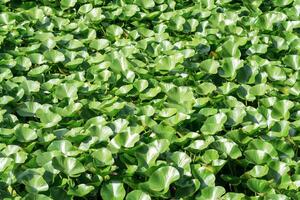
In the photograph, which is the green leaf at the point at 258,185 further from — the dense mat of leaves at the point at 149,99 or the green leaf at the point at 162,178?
the green leaf at the point at 162,178

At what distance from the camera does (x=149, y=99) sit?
7.97ft

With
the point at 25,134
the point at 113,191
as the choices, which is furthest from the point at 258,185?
the point at 25,134

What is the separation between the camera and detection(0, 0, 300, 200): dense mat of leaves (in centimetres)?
195

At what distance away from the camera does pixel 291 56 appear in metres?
2.67

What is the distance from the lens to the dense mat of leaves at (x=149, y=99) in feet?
6.41

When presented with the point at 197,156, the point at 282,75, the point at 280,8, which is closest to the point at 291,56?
the point at 282,75

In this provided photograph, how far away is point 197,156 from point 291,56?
2.70 ft

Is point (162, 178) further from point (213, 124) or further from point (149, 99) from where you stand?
point (149, 99)

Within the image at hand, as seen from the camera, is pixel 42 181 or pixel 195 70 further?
pixel 195 70

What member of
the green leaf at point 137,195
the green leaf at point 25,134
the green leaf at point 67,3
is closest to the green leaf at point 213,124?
the green leaf at point 137,195

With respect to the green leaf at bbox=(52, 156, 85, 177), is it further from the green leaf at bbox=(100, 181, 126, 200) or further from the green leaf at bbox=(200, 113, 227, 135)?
the green leaf at bbox=(200, 113, 227, 135)

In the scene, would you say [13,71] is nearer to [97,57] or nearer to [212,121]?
[97,57]

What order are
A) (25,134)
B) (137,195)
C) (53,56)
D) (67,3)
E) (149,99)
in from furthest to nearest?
(67,3)
(53,56)
(149,99)
(25,134)
(137,195)

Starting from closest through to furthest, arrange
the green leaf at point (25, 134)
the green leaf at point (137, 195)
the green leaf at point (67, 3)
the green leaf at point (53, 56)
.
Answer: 1. the green leaf at point (137, 195)
2. the green leaf at point (25, 134)
3. the green leaf at point (53, 56)
4. the green leaf at point (67, 3)
